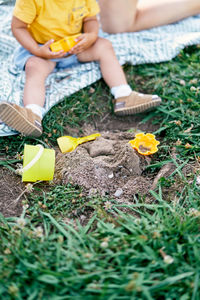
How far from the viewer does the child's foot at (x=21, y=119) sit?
1.84 m

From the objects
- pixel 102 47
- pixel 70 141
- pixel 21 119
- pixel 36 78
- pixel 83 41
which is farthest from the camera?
pixel 102 47

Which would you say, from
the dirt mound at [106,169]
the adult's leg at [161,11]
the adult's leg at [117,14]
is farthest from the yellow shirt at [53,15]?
the dirt mound at [106,169]

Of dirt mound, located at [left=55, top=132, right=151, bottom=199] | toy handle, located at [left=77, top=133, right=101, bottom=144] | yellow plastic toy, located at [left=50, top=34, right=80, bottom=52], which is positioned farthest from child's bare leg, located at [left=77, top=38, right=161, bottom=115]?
dirt mound, located at [left=55, top=132, right=151, bottom=199]

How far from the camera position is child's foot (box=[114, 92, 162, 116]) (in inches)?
86.7

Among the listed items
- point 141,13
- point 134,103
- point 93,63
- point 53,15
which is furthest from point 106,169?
point 141,13

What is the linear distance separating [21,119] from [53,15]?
869mm

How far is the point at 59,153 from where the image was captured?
1.96m

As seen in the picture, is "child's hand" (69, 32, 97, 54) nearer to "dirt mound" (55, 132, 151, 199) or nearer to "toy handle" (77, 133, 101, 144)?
"toy handle" (77, 133, 101, 144)

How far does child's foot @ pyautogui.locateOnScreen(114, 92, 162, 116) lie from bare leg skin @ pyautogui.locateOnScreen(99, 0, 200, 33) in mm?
921

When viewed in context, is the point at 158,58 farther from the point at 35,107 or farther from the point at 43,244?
the point at 43,244

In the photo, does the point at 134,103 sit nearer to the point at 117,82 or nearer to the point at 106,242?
the point at 117,82

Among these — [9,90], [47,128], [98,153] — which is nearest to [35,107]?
[47,128]

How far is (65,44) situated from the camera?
229cm

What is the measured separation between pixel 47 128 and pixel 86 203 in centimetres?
69
